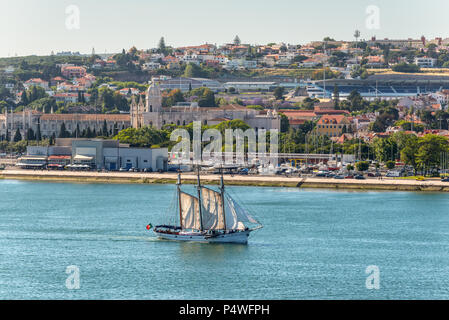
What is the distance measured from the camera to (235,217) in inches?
882

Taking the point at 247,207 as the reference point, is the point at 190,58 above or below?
above

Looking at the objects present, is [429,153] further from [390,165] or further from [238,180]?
[238,180]

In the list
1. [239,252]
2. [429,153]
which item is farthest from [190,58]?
[239,252]

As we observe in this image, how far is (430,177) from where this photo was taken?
36.8 m

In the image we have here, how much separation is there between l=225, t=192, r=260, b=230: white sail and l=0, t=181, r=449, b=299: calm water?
0.48 m

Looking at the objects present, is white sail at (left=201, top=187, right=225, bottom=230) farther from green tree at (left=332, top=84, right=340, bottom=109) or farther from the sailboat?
green tree at (left=332, top=84, right=340, bottom=109)

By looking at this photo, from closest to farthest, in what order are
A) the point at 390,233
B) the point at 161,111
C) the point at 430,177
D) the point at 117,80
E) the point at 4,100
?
the point at 390,233, the point at 430,177, the point at 161,111, the point at 4,100, the point at 117,80

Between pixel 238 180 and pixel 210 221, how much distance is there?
13.6 metres

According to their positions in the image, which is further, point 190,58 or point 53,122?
point 190,58

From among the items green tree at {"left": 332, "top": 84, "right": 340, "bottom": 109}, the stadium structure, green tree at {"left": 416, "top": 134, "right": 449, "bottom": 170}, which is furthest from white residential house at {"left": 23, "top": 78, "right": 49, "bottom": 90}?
green tree at {"left": 416, "top": 134, "right": 449, "bottom": 170}

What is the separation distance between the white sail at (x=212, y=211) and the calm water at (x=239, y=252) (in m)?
0.88
